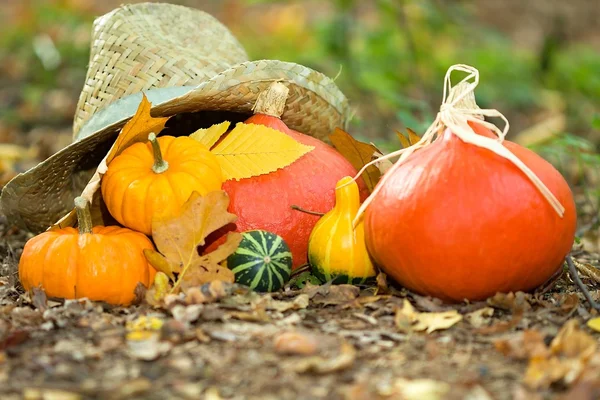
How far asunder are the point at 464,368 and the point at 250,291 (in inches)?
28.0

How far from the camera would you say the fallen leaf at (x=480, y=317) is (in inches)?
80.1

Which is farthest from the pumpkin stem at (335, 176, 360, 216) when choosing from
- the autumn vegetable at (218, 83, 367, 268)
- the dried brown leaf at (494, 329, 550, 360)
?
the dried brown leaf at (494, 329, 550, 360)

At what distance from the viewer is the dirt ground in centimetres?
163

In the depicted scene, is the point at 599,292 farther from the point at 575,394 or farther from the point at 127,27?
the point at 127,27

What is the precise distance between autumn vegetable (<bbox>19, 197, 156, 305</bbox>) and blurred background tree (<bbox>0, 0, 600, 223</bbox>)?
191 centimetres

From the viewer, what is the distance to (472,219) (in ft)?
6.71

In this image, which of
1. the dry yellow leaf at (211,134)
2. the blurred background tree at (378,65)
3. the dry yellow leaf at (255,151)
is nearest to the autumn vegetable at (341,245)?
the dry yellow leaf at (255,151)

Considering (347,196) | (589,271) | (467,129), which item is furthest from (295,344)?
(589,271)

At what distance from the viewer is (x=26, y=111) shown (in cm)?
557

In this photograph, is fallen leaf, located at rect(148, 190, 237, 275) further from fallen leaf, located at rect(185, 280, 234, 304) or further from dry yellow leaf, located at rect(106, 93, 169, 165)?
dry yellow leaf, located at rect(106, 93, 169, 165)

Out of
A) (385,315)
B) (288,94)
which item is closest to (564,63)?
(288,94)

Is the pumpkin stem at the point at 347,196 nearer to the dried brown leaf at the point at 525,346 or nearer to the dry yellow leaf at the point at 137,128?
the dry yellow leaf at the point at 137,128

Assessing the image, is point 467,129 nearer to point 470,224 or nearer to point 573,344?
point 470,224

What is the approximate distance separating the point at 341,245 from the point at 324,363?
677 millimetres
